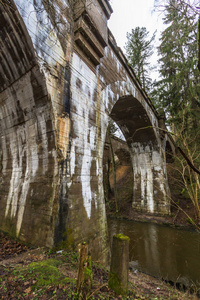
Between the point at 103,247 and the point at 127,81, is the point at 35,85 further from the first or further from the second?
the point at 127,81

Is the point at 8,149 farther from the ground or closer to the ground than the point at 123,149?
closer to the ground

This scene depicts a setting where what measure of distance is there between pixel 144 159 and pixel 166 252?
6.41 metres

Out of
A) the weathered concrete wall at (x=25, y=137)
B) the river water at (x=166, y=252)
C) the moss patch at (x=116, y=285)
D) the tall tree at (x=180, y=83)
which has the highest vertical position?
the tall tree at (x=180, y=83)

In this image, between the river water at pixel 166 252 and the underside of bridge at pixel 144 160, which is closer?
the river water at pixel 166 252

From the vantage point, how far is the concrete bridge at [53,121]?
120 inches

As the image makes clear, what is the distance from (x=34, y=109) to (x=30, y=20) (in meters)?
1.65

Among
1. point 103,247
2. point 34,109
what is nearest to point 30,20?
point 34,109

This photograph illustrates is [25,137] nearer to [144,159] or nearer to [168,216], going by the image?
[144,159]

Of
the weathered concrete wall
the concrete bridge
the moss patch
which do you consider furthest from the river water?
the weathered concrete wall

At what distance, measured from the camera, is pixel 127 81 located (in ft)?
22.9

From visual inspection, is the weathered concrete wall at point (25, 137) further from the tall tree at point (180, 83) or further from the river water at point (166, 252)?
the tall tree at point (180, 83)

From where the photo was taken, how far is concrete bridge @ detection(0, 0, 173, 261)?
305cm

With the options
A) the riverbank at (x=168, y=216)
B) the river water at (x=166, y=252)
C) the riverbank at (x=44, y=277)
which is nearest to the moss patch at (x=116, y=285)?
the riverbank at (x=44, y=277)

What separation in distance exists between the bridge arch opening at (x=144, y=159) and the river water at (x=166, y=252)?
1.98 meters
